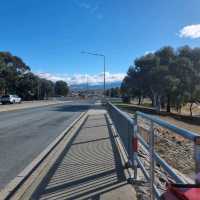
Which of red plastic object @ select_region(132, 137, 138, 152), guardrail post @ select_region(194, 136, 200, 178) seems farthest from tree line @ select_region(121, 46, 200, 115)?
guardrail post @ select_region(194, 136, 200, 178)

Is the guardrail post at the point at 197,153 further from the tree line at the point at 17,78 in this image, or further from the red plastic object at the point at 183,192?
the tree line at the point at 17,78

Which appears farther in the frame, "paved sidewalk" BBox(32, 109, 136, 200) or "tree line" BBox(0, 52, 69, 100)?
"tree line" BBox(0, 52, 69, 100)

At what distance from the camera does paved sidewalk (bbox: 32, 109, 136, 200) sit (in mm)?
5699

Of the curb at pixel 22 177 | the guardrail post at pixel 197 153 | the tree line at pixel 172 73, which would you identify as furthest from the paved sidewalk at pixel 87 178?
the tree line at pixel 172 73

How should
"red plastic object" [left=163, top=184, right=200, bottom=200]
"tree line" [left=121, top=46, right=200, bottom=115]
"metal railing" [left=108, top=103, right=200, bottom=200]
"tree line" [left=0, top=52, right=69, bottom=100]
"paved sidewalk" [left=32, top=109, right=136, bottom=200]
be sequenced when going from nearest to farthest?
"red plastic object" [left=163, top=184, right=200, bottom=200] → "metal railing" [left=108, top=103, right=200, bottom=200] → "paved sidewalk" [left=32, top=109, right=136, bottom=200] → "tree line" [left=121, top=46, right=200, bottom=115] → "tree line" [left=0, top=52, right=69, bottom=100]

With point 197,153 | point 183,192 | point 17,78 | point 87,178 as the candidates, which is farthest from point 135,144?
point 17,78

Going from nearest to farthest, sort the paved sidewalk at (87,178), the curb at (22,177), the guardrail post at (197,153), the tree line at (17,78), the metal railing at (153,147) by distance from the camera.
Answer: the guardrail post at (197,153), the metal railing at (153,147), the paved sidewalk at (87,178), the curb at (22,177), the tree line at (17,78)

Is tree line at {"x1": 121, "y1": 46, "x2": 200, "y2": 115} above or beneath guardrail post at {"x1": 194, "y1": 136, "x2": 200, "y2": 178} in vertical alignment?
above

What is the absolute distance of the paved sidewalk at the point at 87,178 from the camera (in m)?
5.70

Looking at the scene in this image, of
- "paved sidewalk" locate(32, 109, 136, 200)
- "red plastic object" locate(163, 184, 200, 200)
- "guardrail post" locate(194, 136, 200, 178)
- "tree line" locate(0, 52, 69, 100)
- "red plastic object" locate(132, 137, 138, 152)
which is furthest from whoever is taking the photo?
"tree line" locate(0, 52, 69, 100)

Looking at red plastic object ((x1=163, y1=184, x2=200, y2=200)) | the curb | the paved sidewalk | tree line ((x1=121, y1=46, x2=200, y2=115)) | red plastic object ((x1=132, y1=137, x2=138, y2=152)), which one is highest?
tree line ((x1=121, y1=46, x2=200, y2=115))

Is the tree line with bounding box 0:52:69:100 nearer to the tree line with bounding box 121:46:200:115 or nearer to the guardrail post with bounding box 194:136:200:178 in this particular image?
the tree line with bounding box 121:46:200:115

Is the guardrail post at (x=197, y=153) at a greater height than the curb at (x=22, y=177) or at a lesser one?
greater

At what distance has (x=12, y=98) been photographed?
63.0m
